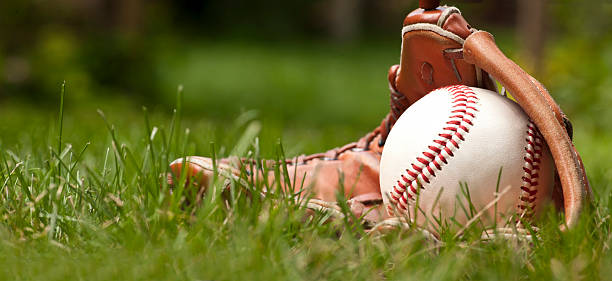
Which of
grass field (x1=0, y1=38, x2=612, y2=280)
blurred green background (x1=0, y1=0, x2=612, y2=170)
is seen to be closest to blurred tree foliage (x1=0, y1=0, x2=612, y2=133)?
blurred green background (x1=0, y1=0, x2=612, y2=170)

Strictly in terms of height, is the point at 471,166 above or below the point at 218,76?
above

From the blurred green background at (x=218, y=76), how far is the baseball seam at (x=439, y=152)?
1068 mm

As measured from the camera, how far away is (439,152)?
1.54m

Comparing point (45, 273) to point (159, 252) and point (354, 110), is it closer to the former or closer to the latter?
point (159, 252)

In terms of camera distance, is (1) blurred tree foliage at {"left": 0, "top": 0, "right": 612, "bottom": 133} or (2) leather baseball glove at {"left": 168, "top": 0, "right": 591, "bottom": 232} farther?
(1) blurred tree foliage at {"left": 0, "top": 0, "right": 612, "bottom": 133}

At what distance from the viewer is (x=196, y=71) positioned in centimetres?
1013

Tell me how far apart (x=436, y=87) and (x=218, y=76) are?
8178 mm

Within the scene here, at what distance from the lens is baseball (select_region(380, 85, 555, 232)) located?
1.49m

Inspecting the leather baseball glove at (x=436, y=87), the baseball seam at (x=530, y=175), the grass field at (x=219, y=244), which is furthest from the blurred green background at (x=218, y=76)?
the baseball seam at (x=530, y=175)

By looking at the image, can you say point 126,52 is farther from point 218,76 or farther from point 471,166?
point 471,166

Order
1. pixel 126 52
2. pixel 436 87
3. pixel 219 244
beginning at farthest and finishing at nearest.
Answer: pixel 126 52 → pixel 436 87 → pixel 219 244

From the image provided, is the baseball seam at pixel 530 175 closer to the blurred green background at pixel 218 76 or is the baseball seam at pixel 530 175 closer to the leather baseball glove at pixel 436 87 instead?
the leather baseball glove at pixel 436 87

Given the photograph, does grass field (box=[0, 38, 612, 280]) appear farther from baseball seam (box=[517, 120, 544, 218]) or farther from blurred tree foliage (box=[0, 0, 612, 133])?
blurred tree foliage (box=[0, 0, 612, 133])

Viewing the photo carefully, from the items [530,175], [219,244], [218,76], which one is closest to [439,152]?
[530,175]
